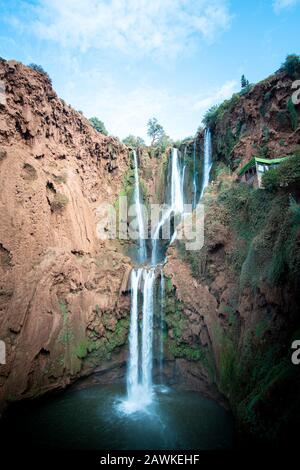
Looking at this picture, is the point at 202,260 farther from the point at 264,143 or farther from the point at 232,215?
the point at 264,143

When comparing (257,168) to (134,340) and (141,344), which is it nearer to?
(141,344)

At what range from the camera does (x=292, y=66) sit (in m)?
18.6

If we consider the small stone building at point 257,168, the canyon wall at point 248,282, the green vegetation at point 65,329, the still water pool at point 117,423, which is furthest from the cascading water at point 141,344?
the small stone building at point 257,168

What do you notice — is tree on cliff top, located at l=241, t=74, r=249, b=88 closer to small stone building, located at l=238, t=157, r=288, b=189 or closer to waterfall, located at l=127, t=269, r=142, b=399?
small stone building, located at l=238, t=157, r=288, b=189

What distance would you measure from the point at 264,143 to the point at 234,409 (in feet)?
54.4

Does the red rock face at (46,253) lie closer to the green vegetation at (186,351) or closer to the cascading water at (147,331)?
the cascading water at (147,331)

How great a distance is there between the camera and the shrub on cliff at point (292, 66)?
18.4 meters

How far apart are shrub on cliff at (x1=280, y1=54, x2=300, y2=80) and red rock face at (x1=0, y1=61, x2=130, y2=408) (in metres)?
16.1

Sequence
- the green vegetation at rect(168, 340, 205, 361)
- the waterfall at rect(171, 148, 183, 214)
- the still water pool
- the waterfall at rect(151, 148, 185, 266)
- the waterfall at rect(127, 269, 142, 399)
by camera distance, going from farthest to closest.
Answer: the waterfall at rect(171, 148, 183, 214) → the waterfall at rect(151, 148, 185, 266) → the waterfall at rect(127, 269, 142, 399) → the green vegetation at rect(168, 340, 205, 361) → the still water pool

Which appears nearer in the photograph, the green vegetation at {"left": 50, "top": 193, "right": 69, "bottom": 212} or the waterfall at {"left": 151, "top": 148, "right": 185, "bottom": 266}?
the green vegetation at {"left": 50, "top": 193, "right": 69, "bottom": 212}

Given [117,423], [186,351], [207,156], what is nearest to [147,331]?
[186,351]

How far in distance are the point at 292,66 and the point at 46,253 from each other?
20777 millimetres

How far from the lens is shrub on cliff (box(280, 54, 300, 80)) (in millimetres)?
18375

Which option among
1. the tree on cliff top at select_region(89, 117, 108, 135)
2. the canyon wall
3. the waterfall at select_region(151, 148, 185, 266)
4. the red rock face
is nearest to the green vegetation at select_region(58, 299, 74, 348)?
the red rock face
